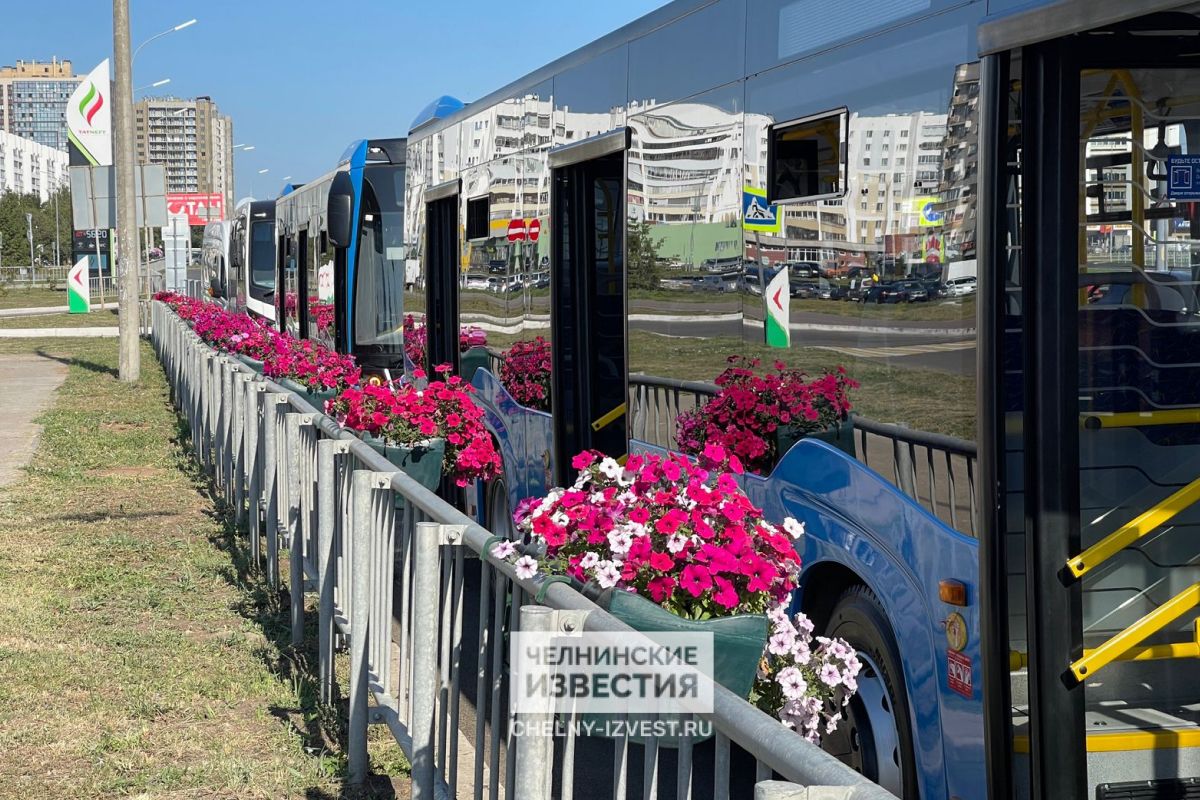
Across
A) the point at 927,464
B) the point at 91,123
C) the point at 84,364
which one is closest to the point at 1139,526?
the point at 927,464

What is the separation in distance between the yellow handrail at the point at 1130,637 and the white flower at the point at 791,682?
2.26ft

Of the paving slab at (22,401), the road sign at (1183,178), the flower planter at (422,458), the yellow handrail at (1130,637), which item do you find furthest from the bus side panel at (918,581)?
the paving slab at (22,401)

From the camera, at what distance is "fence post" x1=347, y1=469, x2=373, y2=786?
5.54m

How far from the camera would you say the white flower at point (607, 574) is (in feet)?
12.4

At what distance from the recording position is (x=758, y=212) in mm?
5328

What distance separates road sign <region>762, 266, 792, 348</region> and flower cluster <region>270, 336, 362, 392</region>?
27.8 feet

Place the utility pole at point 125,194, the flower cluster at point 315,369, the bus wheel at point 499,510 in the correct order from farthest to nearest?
the utility pole at point 125,194 → the flower cluster at point 315,369 → the bus wheel at point 499,510

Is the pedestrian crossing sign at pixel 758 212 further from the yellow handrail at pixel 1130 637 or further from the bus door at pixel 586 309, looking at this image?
the bus door at pixel 586 309

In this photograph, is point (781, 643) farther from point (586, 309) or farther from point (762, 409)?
point (586, 309)

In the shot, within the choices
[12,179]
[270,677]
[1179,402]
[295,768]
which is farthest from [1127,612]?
[12,179]

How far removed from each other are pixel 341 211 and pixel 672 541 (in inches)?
627

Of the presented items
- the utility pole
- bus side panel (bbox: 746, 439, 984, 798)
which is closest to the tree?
bus side panel (bbox: 746, 439, 984, 798)

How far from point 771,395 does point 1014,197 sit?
1.50m

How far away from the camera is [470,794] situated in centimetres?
501
